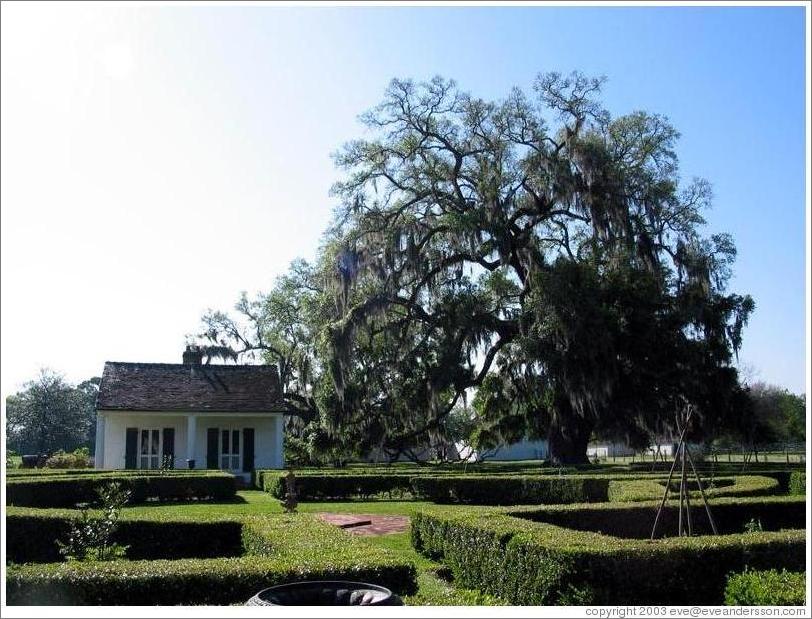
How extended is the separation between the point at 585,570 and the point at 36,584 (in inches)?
190

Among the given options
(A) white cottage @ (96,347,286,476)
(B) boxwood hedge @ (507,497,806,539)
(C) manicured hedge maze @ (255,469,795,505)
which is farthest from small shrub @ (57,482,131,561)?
(A) white cottage @ (96,347,286,476)

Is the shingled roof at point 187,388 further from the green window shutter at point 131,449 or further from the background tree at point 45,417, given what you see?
the background tree at point 45,417

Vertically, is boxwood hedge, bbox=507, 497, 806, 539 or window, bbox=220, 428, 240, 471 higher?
boxwood hedge, bbox=507, 497, 806, 539

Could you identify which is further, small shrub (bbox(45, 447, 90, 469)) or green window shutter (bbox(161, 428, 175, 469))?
green window shutter (bbox(161, 428, 175, 469))

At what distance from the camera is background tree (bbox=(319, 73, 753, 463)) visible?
2527 cm

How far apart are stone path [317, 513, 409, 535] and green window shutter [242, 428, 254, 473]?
1358 centimetres

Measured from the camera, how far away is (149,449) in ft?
95.6

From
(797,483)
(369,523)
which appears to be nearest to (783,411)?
(797,483)

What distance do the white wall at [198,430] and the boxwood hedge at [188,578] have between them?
2256cm

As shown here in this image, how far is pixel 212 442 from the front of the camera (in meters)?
29.8

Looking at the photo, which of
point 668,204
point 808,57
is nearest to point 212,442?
point 668,204

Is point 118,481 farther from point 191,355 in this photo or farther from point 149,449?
point 191,355

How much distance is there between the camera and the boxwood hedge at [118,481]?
1723cm

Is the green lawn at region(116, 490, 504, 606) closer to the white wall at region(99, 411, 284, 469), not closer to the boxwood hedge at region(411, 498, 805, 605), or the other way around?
the boxwood hedge at region(411, 498, 805, 605)
